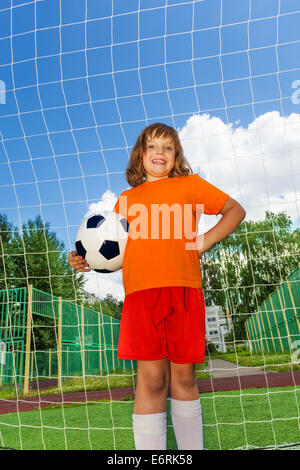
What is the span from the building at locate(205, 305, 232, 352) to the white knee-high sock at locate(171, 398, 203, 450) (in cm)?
448

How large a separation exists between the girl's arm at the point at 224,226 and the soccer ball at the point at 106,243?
28cm

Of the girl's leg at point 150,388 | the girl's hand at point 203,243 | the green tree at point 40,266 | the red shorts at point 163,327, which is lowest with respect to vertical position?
the girl's leg at point 150,388

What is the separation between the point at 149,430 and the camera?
1.30 meters

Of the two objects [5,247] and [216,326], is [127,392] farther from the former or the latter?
[5,247]

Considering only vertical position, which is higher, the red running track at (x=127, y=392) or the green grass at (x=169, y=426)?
the red running track at (x=127, y=392)

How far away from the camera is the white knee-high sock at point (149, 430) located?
1.30 meters

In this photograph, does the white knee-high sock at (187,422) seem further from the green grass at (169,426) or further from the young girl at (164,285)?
the green grass at (169,426)

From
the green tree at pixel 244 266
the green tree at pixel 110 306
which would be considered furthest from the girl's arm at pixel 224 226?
the green tree at pixel 110 306

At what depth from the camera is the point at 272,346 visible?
30.3 ft

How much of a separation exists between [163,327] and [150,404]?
9.2 inches

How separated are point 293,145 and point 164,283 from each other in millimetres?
1404
